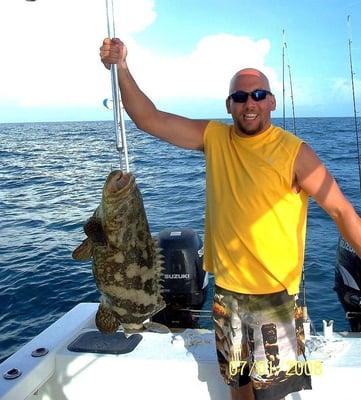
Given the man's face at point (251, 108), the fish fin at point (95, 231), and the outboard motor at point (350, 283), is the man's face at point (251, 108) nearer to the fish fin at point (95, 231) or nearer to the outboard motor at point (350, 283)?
the fish fin at point (95, 231)

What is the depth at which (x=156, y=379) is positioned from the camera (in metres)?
3.30

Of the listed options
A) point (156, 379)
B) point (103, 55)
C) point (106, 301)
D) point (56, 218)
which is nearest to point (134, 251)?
point (106, 301)

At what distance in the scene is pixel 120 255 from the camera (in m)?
2.47

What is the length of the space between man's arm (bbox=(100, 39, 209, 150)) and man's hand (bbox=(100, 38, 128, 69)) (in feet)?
0.50

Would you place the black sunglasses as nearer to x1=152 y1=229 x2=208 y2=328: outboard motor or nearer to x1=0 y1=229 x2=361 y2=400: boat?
x1=0 y1=229 x2=361 y2=400: boat

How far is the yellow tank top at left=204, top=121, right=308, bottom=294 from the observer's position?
2.68m

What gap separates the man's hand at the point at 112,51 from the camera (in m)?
2.51

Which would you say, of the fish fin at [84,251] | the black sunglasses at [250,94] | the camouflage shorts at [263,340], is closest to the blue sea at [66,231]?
the fish fin at [84,251]

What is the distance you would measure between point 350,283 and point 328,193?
2042 mm

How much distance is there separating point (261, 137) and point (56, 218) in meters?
11.1

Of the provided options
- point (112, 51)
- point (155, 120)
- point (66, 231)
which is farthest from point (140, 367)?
point (66, 231)

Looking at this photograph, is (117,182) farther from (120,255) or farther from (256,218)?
(256,218)

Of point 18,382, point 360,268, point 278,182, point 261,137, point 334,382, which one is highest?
point 261,137

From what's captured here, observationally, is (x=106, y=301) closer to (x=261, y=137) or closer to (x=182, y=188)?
(x=261, y=137)
